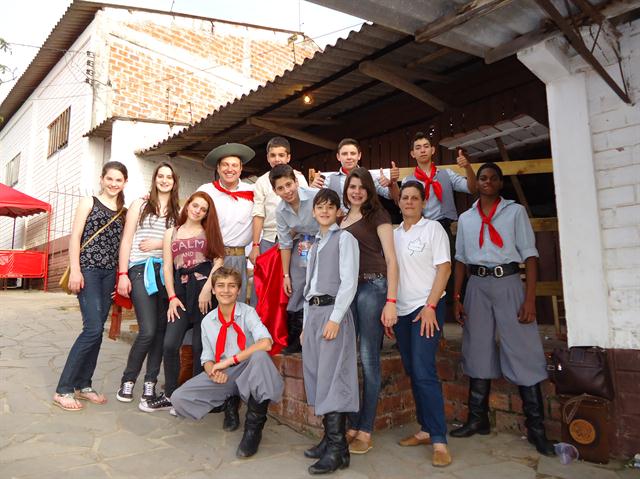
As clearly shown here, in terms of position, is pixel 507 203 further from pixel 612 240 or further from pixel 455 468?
pixel 455 468

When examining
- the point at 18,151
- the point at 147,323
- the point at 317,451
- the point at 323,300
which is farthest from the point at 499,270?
the point at 18,151

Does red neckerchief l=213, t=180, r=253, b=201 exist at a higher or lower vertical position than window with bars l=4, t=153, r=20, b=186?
lower

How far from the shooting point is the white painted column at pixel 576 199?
10.7 feet

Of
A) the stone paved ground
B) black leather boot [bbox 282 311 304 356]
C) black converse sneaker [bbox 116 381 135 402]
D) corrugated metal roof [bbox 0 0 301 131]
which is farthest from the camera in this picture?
corrugated metal roof [bbox 0 0 301 131]

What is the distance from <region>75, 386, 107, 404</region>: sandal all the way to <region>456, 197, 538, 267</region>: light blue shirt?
313cm

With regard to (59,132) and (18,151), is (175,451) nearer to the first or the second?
(59,132)

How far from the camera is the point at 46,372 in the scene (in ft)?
15.8

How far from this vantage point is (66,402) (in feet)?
12.4

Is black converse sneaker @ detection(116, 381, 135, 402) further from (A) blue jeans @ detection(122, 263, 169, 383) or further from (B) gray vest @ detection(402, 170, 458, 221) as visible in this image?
(B) gray vest @ detection(402, 170, 458, 221)

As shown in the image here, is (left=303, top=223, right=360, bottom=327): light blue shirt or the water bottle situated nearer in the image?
(left=303, top=223, right=360, bottom=327): light blue shirt

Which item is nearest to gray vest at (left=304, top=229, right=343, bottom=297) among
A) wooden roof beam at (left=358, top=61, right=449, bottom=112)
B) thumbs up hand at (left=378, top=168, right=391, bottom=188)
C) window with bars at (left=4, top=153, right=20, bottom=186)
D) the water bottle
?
the water bottle

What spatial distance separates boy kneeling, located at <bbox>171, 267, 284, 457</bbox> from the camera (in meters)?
3.24

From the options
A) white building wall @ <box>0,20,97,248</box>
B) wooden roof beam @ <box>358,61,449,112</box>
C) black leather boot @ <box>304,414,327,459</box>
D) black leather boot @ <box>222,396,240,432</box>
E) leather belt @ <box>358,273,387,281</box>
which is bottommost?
black leather boot @ <box>304,414,327,459</box>

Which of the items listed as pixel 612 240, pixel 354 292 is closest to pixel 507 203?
pixel 612 240
